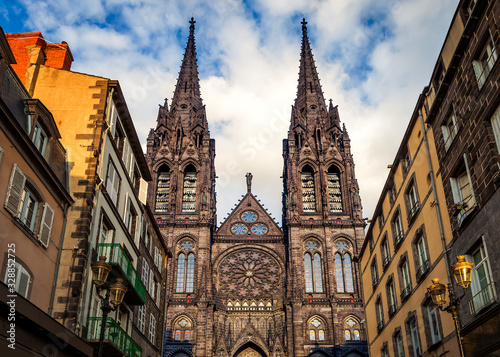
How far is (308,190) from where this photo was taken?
53.8 metres

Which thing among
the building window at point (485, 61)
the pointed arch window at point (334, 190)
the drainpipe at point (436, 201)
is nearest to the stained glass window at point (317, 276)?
the pointed arch window at point (334, 190)

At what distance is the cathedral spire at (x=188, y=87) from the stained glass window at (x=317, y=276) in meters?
24.6

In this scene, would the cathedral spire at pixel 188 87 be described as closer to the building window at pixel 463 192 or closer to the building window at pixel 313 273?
the building window at pixel 313 273

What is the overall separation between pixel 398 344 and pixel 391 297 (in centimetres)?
216

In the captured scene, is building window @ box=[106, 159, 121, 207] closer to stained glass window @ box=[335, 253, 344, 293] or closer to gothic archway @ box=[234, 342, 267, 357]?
gothic archway @ box=[234, 342, 267, 357]

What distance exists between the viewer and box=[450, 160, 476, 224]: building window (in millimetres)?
14652

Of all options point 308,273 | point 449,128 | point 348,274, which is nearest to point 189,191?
point 308,273

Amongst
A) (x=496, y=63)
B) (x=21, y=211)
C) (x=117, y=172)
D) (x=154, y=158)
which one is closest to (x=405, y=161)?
(x=496, y=63)

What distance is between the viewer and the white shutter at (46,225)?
14172 millimetres

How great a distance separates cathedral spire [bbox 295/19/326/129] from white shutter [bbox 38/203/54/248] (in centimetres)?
4665

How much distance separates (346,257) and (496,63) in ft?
124

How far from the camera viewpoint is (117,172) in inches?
789

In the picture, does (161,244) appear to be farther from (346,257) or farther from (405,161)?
(346,257)

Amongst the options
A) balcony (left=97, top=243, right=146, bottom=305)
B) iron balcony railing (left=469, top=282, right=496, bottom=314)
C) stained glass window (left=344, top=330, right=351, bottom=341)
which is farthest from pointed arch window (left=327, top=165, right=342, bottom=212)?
iron balcony railing (left=469, top=282, right=496, bottom=314)
